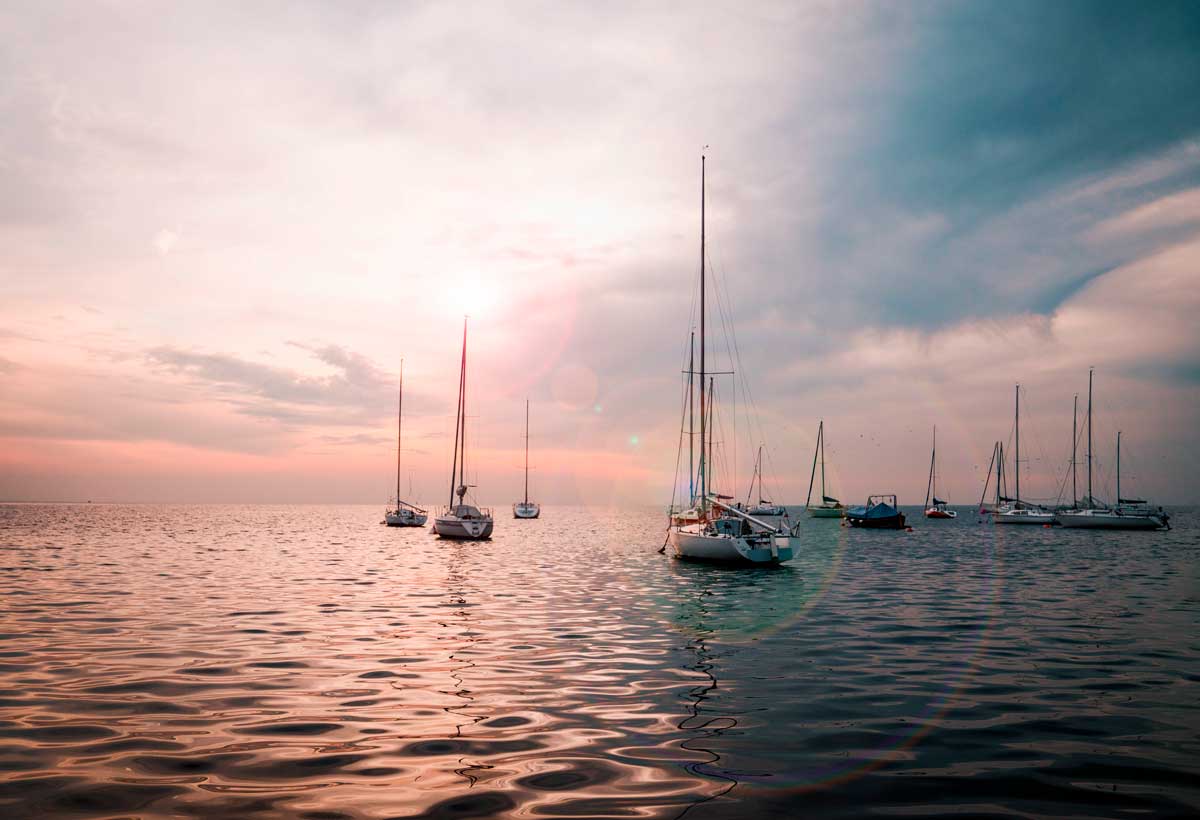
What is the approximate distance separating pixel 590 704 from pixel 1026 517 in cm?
11696

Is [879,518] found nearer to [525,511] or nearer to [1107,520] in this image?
[1107,520]

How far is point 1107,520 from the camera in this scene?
95250 millimetres

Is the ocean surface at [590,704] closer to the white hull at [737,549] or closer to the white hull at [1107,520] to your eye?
the white hull at [737,549]

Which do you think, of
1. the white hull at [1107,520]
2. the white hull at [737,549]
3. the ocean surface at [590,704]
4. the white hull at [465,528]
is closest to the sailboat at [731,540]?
the white hull at [737,549]

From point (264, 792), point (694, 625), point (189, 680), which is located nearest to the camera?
point (264, 792)

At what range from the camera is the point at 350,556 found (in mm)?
48312

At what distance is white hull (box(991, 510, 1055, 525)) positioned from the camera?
108 metres

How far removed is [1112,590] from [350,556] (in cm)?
4129

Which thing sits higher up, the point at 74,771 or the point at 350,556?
the point at 74,771

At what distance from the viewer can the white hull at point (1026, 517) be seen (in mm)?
108125

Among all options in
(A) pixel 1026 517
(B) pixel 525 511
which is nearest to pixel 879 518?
(A) pixel 1026 517

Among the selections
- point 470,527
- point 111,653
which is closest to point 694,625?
point 111,653

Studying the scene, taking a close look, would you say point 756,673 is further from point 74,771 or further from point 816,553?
point 816,553

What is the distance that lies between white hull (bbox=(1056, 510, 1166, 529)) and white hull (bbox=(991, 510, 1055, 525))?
16.1 ft
